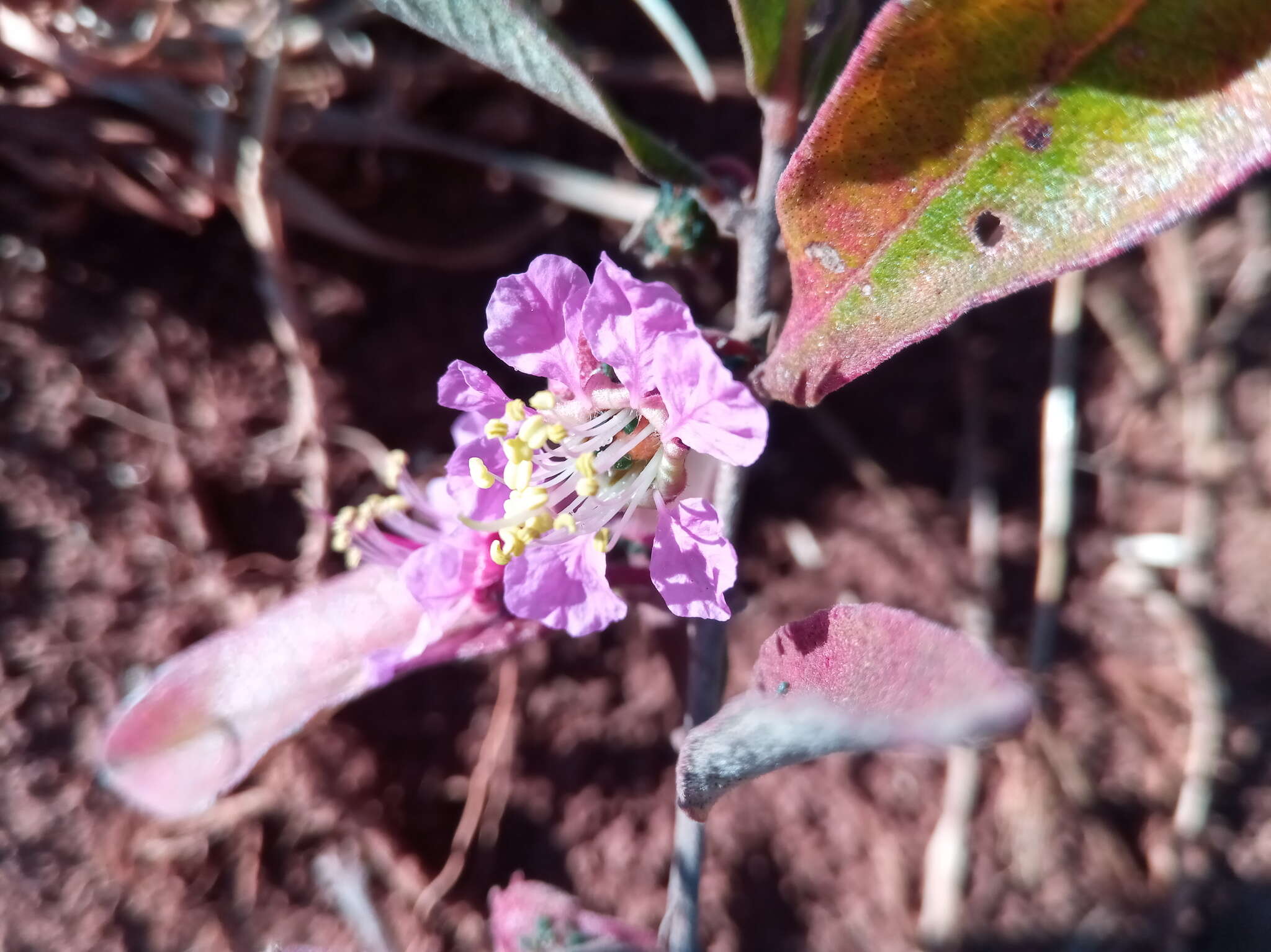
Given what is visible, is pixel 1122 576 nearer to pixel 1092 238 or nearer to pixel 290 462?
pixel 1092 238

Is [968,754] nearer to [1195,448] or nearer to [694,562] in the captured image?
[1195,448]

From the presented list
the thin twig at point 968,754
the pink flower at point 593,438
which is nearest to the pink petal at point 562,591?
the pink flower at point 593,438

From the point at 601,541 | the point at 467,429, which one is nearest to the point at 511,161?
the point at 467,429

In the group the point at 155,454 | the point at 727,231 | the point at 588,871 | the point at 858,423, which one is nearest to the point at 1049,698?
the point at 858,423

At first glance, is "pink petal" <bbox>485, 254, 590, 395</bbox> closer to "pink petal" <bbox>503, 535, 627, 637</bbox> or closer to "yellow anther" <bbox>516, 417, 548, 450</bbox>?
"yellow anther" <bbox>516, 417, 548, 450</bbox>

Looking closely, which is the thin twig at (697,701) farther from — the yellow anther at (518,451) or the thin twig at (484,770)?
the thin twig at (484,770)
